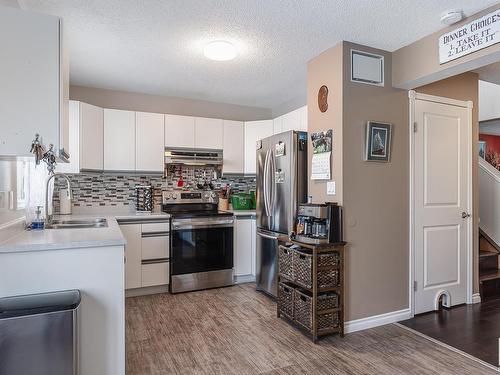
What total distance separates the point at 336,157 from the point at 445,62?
106 centimetres

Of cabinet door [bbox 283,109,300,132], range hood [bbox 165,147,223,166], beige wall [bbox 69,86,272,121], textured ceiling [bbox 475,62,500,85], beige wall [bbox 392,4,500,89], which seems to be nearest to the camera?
beige wall [bbox 392,4,500,89]

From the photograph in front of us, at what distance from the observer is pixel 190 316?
3.11 metres

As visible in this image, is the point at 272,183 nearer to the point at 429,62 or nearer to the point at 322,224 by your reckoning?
the point at 322,224

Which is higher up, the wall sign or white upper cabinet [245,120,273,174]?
the wall sign

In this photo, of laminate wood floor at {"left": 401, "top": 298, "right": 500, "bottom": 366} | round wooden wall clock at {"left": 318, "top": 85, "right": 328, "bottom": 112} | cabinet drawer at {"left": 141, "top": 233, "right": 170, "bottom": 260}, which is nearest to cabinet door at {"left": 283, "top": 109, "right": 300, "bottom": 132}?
round wooden wall clock at {"left": 318, "top": 85, "right": 328, "bottom": 112}

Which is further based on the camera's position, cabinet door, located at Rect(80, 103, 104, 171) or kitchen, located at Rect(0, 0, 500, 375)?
cabinet door, located at Rect(80, 103, 104, 171)

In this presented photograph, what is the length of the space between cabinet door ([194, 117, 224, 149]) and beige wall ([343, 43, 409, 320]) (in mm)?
2083

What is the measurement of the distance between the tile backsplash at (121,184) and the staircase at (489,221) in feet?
10.9

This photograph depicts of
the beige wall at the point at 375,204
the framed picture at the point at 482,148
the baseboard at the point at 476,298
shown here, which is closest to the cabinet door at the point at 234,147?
the beige wall at the point at 375,204

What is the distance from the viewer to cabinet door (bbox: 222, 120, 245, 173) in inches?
176

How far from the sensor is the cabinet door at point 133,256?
3604 mm

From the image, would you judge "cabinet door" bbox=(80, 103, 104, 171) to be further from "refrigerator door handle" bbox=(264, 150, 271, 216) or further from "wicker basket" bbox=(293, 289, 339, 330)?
"wicker basket" bbox=(293, 289, 339, 330)

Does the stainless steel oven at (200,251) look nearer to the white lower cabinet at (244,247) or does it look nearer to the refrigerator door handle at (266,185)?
the white lower cabinet at (244,247)

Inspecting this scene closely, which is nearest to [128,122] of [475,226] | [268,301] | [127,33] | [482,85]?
[127,33]
